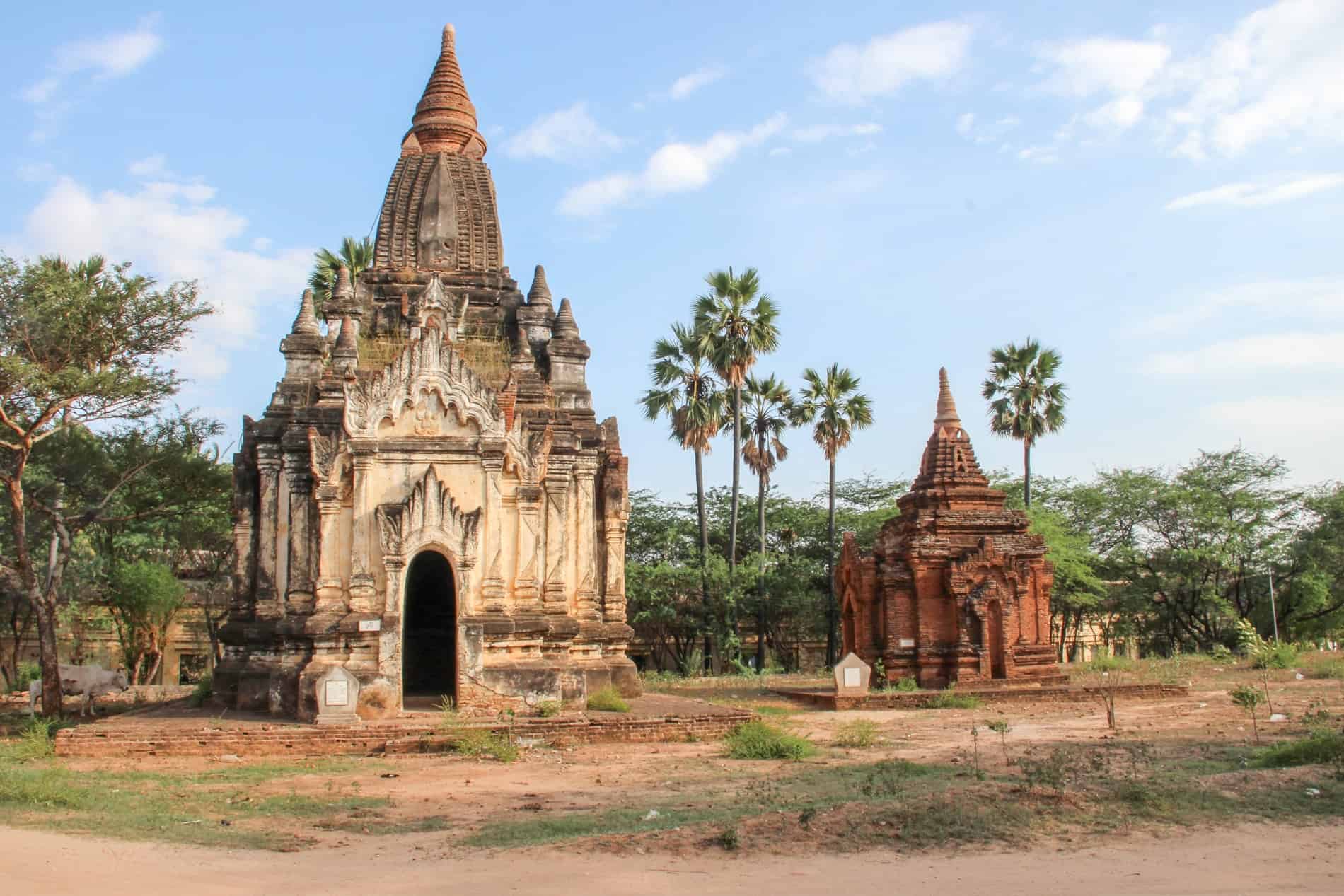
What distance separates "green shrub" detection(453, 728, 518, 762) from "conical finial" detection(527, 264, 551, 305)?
912cm

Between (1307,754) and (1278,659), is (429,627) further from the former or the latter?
(1278,659)

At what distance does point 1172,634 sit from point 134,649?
3282 cm

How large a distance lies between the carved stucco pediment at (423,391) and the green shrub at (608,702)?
4.06m

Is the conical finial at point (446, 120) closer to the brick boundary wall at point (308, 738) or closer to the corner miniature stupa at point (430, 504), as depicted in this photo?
the corner miniature stupa at point (430, 504)

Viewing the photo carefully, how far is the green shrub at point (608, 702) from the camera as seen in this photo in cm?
1662

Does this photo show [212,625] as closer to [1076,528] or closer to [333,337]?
[333,337]

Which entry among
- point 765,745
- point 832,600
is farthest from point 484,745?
point 832,600

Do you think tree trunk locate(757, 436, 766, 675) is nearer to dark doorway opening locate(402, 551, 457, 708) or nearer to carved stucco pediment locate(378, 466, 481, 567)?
dark doorway opening locate(402, 551, 457, 708)

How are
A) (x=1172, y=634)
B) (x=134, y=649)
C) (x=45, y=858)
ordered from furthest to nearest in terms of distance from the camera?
(x=1172, y=634) < (x=134, y=649) < (x=45, y=858)

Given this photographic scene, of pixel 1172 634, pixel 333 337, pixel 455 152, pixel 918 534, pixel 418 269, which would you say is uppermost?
pixel 455 152

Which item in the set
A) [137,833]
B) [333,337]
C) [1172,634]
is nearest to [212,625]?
[333,337]

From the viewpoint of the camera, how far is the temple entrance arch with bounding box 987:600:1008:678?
23438 millimetres

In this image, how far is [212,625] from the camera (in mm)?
34562

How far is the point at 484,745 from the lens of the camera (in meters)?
13.8
